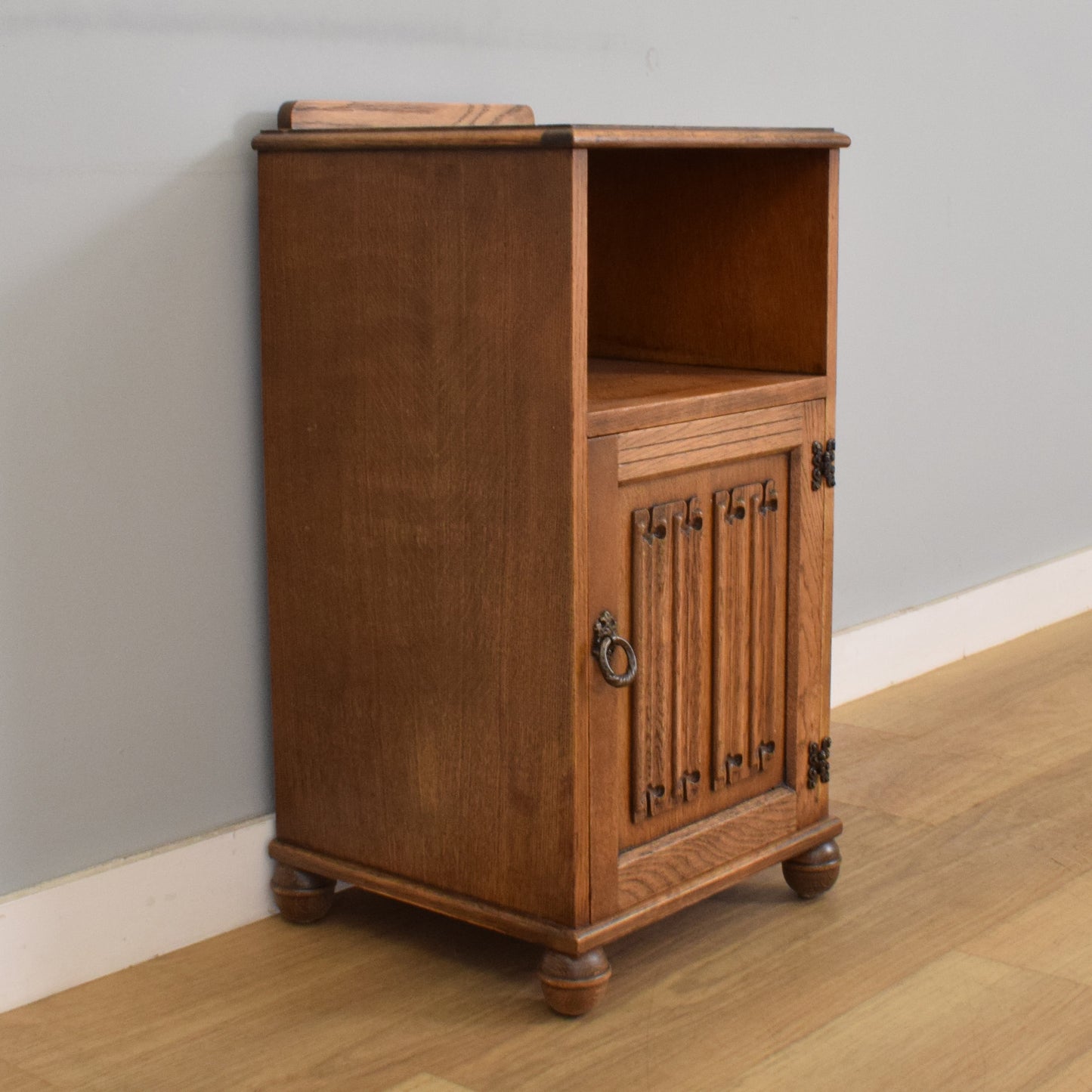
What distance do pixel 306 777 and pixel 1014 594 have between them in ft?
5.34

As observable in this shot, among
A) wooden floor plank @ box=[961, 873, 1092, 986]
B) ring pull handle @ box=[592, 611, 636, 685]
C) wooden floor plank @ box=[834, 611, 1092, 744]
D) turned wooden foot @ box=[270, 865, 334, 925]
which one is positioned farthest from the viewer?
wooden floor plank @ box=[834, 611, 1092, 744]

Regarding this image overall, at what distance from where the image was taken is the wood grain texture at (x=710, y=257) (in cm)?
168

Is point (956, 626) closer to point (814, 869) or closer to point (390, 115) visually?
point (814, 869)

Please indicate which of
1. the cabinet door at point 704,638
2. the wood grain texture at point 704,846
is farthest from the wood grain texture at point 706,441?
the wood grain texture at point 704,846

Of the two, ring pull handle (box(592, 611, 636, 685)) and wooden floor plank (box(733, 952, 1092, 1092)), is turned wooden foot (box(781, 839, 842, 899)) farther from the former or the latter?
ring pull handle (box(592, 611, 636, 685))

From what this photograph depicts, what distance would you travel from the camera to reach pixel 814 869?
5.74 ft

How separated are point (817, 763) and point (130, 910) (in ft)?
2.37

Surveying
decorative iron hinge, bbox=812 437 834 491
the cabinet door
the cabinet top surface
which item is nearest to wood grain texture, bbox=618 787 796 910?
the cabinet door

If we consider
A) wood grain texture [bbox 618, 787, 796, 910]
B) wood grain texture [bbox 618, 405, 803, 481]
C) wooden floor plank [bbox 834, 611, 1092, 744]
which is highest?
wood grain texture [bbox 618, 405, 803, 481]

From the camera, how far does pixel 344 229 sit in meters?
1.53

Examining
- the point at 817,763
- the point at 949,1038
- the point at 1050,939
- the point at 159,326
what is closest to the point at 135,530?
the point at 159,326

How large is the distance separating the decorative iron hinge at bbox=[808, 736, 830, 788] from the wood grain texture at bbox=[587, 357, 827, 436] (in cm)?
37

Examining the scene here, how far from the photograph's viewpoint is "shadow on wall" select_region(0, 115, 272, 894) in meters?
1.50

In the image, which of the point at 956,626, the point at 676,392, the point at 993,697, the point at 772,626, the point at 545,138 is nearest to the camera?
the point at 545,138
